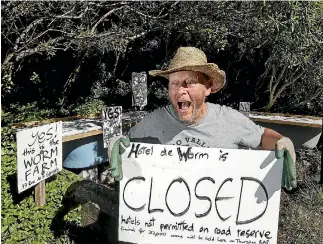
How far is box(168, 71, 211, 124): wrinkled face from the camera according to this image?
225 centimetres

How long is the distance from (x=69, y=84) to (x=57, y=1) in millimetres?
5231

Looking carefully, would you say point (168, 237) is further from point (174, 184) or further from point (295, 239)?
point (295, 239)

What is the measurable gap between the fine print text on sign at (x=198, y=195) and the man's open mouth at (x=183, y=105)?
0.67ft

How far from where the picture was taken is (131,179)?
7.57 ft

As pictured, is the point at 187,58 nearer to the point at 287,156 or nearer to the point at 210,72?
the point at 210,72

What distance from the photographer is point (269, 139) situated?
2281 mm

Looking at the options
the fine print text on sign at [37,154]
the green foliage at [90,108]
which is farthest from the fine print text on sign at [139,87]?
the fine print text on sign at [37,154]

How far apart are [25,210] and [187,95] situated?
75.8 inches

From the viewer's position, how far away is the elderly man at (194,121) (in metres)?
2.25

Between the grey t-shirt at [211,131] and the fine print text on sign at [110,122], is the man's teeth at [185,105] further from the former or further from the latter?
the fine print text on sign at [110,122]

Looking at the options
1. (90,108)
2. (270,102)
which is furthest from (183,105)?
(270,102)

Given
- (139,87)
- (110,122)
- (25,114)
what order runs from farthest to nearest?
(25,114), (139,87), (110,122)

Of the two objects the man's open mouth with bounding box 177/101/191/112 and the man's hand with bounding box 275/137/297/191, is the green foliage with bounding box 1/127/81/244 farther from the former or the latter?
the man's hand with bounding box 275/137/297/191

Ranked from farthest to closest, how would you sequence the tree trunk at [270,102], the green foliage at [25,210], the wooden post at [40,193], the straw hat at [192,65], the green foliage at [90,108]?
the tree trunk at [270,102] → the green foliage at [90,108] → the wooden post at [40,193] → the green foliage at [25,210] → the straw hat at [192,65]
